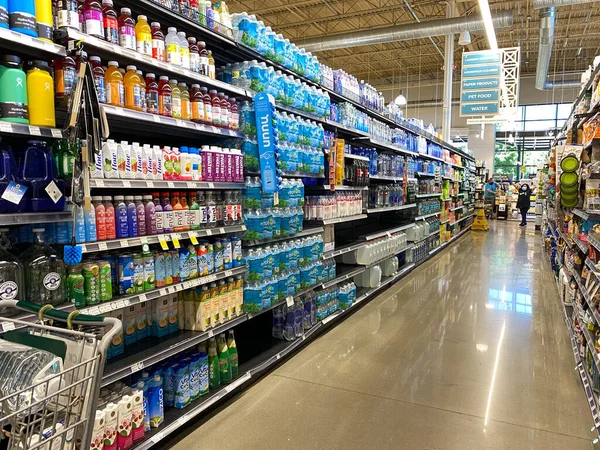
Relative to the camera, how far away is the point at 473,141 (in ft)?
73.9

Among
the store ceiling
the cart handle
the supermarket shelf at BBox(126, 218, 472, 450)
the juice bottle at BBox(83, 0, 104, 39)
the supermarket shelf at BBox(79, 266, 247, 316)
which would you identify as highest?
the store ceiling

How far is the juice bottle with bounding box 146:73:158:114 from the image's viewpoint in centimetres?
264

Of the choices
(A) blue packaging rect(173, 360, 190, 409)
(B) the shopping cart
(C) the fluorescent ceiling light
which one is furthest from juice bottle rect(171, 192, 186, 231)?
→ (C) the fluorescent ceiling light

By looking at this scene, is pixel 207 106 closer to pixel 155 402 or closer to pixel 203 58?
pixel 203 58

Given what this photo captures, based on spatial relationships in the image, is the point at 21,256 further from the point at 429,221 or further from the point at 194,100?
the point at 429,221

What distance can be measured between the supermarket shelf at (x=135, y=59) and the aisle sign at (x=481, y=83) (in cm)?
913

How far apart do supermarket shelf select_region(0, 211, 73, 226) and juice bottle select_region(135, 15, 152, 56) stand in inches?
41.8

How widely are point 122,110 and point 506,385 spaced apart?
3474 mm

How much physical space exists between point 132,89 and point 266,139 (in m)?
1.21

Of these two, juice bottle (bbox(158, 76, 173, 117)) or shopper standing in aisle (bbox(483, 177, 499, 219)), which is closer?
juice bottle (bbox(158, 76, 173, 117))

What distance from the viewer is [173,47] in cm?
276

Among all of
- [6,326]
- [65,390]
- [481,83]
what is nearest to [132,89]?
[6,326]

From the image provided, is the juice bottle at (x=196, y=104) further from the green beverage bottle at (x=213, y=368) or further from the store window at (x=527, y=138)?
the store window at (x=527, y=138)

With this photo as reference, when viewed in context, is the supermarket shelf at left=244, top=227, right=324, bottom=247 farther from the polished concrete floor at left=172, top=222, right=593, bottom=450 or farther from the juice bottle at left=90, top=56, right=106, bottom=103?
the juice bottle at left=90, top=56, right=106, bottom=103
